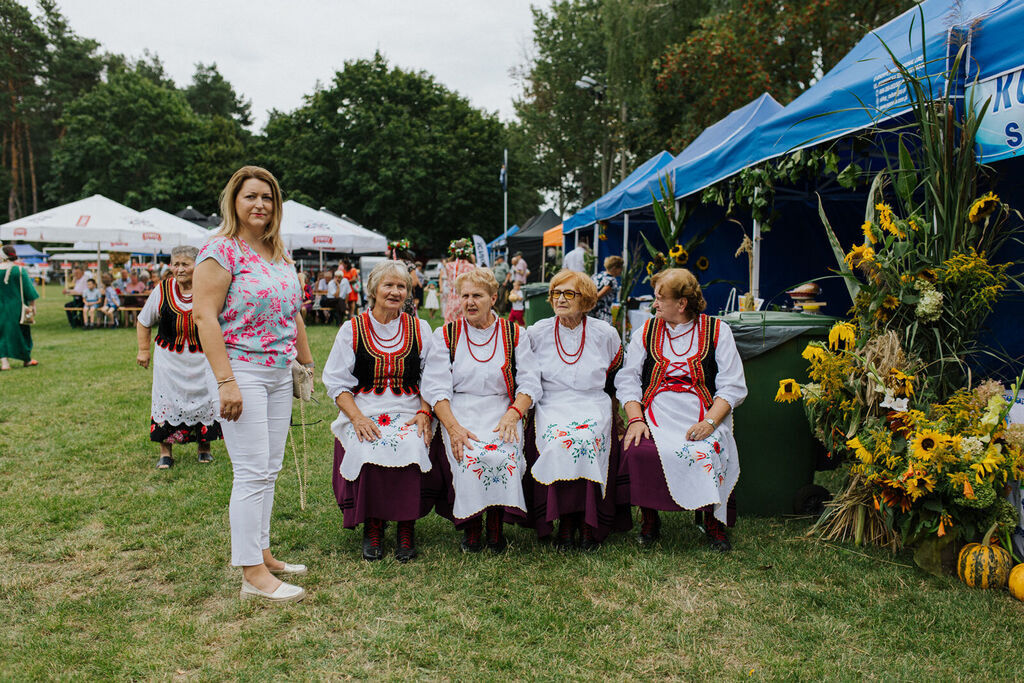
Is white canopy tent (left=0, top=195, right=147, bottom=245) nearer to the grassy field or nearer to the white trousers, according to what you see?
the grassy field

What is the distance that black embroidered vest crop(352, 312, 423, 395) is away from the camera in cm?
370

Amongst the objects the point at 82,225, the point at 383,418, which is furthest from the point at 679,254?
the point at 82,225

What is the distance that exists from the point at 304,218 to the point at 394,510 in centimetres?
1311

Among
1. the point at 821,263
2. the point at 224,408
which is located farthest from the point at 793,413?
the point at 821,263

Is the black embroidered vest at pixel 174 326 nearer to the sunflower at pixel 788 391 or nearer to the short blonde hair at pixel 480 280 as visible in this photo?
the short blonde hair at pixel 480 280

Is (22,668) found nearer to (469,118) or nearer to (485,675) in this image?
(485,675)

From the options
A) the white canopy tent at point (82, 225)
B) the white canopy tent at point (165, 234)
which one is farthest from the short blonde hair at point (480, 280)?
the white canopy tent at point (82, 225)

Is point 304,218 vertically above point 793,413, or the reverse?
point 304,218

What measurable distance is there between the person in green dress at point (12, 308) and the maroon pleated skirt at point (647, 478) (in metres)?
9.88

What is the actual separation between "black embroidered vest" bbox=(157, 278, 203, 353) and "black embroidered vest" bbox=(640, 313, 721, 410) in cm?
344

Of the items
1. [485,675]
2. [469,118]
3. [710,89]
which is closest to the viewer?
[485,675]

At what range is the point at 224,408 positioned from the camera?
2.86m

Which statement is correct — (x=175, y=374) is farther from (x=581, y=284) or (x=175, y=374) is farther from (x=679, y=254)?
(x=679, y=254)

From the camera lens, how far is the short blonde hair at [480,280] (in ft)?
12.2
